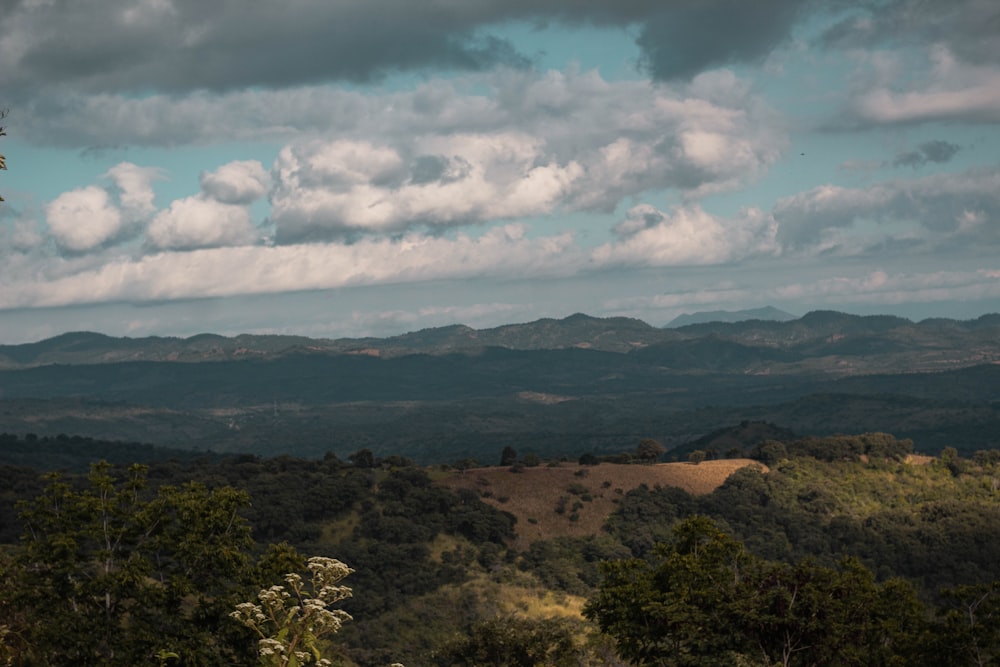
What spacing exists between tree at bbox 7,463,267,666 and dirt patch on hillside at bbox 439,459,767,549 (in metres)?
100

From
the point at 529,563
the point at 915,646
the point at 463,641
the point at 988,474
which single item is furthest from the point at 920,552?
the point at 915,646

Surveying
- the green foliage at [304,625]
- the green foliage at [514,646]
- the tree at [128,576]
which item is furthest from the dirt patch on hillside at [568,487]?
the green foliage at [304,625]

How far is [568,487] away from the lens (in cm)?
15738

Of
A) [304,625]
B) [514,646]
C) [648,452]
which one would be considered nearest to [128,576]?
[304,625]

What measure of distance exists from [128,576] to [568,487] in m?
124

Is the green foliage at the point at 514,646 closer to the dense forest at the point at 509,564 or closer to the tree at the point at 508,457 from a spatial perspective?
the dense forest at the point at 509,564

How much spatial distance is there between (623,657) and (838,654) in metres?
10.9

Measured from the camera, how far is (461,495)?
14662 cm

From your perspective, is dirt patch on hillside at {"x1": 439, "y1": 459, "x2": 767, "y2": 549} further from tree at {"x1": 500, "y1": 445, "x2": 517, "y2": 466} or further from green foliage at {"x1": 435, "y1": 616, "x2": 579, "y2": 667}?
green foliage at {"x1": 435, "y1": 616, "x2": 579, "y2": 667}

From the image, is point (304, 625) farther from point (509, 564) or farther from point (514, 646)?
point (509, 564)

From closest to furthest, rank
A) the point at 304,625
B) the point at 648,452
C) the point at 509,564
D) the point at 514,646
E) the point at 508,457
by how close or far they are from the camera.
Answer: the point at 304,625
the point at 514,646
the point at 509,564
the point at 508,457
the point at 648,452

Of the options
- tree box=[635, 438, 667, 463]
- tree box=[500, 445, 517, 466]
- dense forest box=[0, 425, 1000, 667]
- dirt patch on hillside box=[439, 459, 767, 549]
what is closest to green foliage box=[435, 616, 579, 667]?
dense forest box=[0, 425, 1000, 667]

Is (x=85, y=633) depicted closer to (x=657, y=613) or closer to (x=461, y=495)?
(x=657, y=613)

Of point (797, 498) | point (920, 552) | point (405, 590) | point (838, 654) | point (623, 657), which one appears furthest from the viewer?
point (797, 498)
